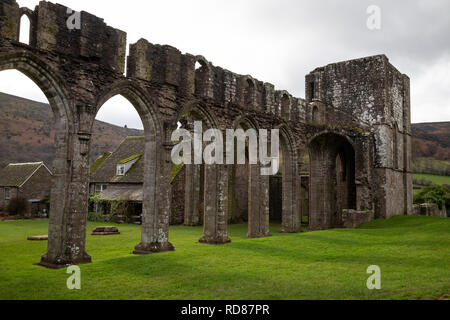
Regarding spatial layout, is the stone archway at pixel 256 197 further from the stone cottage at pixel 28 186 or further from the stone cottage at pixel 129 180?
the stone cottage at pixel 28 186

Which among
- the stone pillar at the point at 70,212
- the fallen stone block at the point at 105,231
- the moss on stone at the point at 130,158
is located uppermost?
the moss on stone at the point at 130,158

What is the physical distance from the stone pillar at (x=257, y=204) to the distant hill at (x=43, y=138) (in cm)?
3046

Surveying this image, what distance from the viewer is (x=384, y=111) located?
728 inches

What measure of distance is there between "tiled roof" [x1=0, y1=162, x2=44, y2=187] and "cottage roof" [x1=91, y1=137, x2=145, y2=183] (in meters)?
6.07

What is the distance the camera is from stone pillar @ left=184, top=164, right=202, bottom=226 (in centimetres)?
2170

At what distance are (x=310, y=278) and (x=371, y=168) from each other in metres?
12.8

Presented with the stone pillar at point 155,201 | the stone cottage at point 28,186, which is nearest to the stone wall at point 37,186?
the stone cottage at point 28,186

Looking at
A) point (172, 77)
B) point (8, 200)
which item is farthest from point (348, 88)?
point (8, 200)

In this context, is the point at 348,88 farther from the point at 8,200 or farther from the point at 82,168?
the point at 8,200

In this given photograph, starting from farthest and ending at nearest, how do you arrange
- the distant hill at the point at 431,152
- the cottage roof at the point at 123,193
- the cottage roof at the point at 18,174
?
the distant hill at the point at 431,152
the cottage roof at the point at 18,174
the cottage roof at the point at 123,193

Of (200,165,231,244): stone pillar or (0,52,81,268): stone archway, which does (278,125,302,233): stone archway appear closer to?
(200,165,231,244): stone pillar

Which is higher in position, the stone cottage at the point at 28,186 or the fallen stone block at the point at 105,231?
the stone cottage at the point at 28,186

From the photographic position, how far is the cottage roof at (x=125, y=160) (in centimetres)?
2586

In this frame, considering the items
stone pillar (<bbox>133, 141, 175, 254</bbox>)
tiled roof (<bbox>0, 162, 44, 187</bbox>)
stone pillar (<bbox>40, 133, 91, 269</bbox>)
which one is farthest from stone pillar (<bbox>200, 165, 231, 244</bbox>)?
tiled roof (<bbox>0, 162, 44, 187</bbox>)
